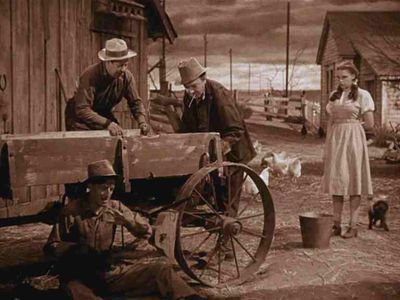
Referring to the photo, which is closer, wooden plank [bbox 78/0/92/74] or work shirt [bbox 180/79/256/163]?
work shirt [bbox 180/79/256/163]

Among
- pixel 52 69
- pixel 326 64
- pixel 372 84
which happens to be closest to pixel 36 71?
pixel 52 69

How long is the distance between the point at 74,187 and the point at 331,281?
2.38 m

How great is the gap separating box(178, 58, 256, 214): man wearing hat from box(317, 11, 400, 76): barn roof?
1844 cm

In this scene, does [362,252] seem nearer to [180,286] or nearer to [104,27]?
[180,286]

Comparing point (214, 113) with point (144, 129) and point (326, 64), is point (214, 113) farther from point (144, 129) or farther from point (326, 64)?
point (326, 64)

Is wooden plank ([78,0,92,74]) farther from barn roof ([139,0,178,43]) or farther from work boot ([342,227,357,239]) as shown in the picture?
work boot ([342,227,357,239])

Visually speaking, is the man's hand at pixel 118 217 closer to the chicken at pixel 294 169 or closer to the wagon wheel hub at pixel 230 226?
the wagon wheel hub at pixel 230 226

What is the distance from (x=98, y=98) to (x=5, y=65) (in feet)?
7.10

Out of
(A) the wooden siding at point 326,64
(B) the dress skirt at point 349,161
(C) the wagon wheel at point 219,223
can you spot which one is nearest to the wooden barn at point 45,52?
(C) the wagon wheel at point 219,223

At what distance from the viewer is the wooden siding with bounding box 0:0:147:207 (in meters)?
7.62

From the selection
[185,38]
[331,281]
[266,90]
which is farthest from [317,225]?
[266,90]

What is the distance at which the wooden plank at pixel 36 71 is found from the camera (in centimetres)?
796

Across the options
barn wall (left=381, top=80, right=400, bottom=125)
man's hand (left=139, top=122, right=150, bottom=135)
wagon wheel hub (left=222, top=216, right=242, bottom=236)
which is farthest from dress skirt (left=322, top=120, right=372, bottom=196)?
barn wall (left=381, top=80, right=400, bottom=125)

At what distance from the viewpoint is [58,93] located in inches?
333
